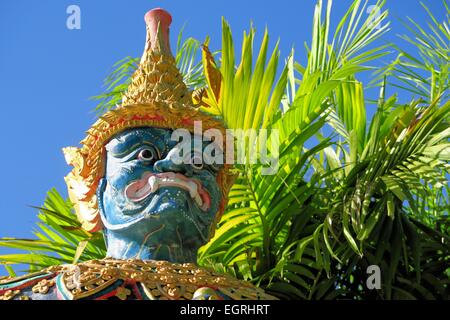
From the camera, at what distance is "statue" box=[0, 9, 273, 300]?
559cm

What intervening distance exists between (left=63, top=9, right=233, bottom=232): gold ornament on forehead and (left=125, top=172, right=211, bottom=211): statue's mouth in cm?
28

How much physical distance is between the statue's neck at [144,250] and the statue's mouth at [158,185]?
7.8 inches

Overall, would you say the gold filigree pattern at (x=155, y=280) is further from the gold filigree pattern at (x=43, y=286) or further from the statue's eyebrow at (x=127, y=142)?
the statue's eyebrow at (x=127, y=142)

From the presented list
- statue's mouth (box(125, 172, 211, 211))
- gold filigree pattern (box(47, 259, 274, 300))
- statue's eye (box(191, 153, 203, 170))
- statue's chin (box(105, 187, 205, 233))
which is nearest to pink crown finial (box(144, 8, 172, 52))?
statue's eye (box(191, 153, 203, 170))

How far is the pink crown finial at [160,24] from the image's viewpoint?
261 inches

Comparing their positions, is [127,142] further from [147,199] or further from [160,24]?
[160,24]

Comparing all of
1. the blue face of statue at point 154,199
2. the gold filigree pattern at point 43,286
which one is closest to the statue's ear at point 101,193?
the blue face of statue at point 154,199

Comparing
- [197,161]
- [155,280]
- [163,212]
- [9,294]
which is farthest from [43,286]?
[197,161]

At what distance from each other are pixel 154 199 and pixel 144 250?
0.24 metres

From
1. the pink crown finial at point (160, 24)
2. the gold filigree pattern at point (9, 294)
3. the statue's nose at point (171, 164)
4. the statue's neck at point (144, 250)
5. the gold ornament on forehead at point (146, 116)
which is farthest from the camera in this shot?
the pink crown finial at point (160, 24)

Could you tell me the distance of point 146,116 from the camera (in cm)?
625

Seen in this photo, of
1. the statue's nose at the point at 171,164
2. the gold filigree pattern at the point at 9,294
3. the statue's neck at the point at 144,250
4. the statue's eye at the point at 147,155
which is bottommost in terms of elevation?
the gold filigree pattern at the point at 9,294

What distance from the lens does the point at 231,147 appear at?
6.45m
